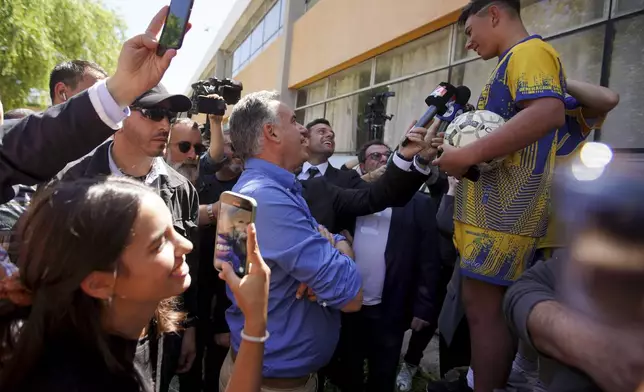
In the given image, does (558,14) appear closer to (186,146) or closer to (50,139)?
(186,146)

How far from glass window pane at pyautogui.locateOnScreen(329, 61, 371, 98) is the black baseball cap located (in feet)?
22.4

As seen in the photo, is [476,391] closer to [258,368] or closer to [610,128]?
[258,368]

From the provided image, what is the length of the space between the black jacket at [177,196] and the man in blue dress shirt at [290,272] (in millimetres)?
514

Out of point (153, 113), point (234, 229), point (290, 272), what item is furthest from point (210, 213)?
point (234, 229)

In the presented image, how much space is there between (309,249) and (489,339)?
0.80 m

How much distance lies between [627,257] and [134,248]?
1.13 meters

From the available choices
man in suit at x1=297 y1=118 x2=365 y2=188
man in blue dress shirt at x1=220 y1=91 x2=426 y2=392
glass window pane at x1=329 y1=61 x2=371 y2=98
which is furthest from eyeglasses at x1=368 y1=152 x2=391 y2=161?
glass window pane at x1=329 y1=61 x2=371 y2=98

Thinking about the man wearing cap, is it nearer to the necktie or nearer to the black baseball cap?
the black baseball cap

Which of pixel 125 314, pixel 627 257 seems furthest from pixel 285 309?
pixel 627 257

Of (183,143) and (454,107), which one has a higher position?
(454,107)

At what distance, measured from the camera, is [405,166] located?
7.70ft

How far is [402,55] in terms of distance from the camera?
7840 mm

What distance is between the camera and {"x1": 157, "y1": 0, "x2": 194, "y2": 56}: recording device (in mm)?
1367

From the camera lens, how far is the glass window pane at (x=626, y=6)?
379 cm
